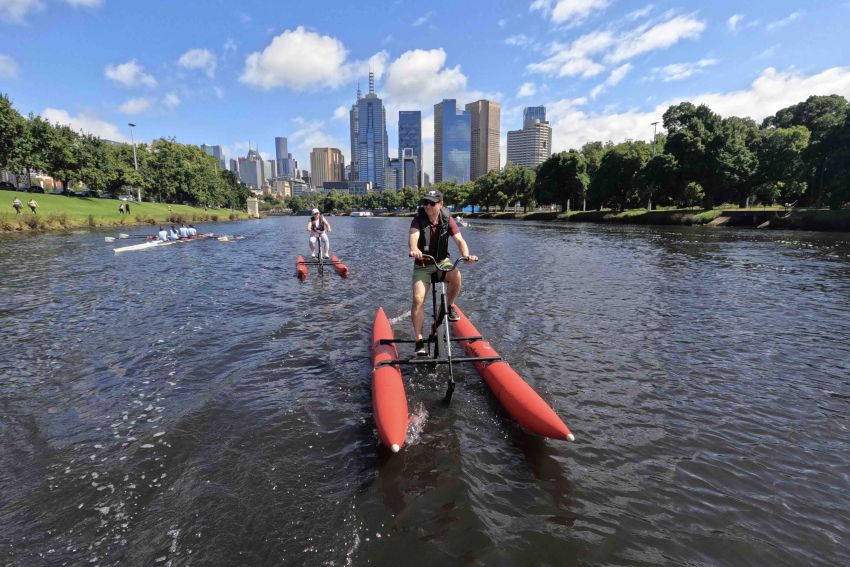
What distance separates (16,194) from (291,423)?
75.4 metres

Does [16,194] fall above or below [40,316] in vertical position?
above

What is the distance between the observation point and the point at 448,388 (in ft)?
22.1

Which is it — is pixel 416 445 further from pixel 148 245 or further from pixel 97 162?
pixel 97 162

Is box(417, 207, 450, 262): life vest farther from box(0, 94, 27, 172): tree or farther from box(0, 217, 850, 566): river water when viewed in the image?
box(0, 94, 27, 172): tree

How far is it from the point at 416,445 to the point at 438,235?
12.1ft

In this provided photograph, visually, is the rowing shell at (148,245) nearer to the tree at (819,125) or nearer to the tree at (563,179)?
the tree at (819,125)

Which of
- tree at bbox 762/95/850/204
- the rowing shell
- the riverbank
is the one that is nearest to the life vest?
the rowing shell

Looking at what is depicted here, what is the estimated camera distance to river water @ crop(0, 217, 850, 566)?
13.3 feet

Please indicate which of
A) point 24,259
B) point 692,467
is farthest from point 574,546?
point 24,259

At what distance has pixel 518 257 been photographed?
2873cm

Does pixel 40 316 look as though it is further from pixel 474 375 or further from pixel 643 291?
pixel 643 291

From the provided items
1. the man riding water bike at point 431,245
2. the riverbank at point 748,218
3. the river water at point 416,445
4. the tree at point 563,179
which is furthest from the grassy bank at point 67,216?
the riverbank at point 748,218

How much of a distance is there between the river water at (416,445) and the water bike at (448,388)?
0.39 meters

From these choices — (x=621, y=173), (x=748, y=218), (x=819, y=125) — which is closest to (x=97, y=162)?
(x=621, y=173)
